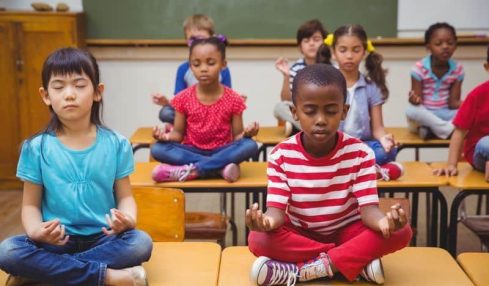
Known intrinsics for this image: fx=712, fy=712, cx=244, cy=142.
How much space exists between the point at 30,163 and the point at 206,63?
58.0 inches

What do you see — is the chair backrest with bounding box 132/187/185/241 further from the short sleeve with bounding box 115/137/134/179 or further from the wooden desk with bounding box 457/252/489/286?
the wooden desk with bounding box 457/252/489/286

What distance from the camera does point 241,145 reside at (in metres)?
3.30

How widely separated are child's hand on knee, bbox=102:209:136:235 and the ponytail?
1951mm

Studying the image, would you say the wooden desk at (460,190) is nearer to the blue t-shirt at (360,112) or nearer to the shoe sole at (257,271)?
the blue t-shirt at (360,112)

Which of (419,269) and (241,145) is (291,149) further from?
(241,145)

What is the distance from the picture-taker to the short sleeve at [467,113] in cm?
327

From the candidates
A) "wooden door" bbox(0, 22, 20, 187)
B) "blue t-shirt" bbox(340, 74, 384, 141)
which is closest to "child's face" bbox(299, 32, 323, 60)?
"blue t-shirt" bbox(340, 74, 384, 141)

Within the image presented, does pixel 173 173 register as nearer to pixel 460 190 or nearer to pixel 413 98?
pixel 460 190

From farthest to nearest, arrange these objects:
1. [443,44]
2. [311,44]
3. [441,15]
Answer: [441,15] → [311,44] → [443,44]

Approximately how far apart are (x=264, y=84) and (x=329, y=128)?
3610 millimetres

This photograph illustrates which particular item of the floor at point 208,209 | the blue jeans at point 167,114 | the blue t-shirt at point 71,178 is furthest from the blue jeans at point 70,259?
the blue jeans at point 167,114

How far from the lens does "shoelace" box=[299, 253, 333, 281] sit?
192cm

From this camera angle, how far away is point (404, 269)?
2.00m

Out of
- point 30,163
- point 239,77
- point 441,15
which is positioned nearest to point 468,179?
point 30,163
